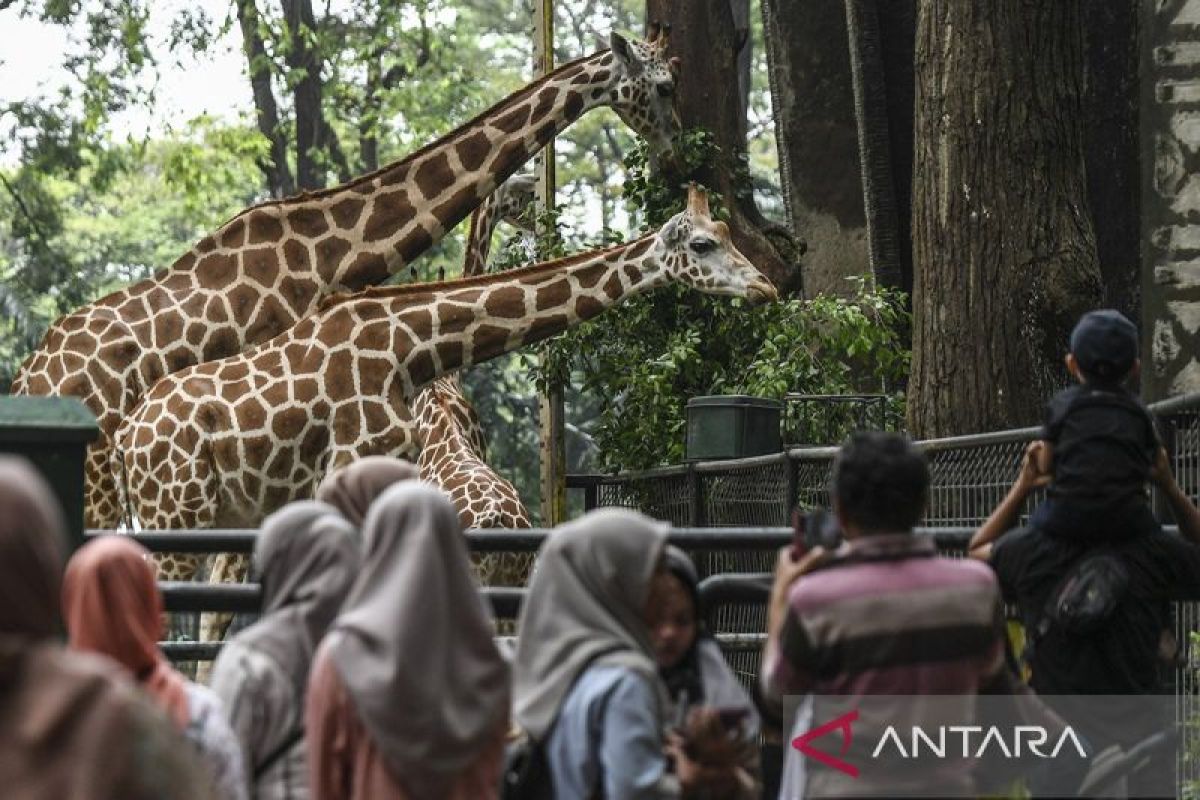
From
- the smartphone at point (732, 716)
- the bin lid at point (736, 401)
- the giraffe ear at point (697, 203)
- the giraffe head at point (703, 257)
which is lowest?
the smartphone at point (732, 716)

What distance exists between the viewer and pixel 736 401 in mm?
15703

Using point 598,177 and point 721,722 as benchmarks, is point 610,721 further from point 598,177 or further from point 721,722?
point 598,177

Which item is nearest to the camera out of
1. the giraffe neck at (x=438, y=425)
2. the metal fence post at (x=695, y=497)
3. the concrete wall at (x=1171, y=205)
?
the concrete wall at (x=1171, y=205)

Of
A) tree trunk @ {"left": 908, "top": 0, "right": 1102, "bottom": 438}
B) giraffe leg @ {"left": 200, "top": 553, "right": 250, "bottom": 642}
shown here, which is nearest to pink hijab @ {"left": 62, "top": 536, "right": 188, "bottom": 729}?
giraffe leg @ {"left": 200, "top": 553, "right": 250, "bottom": 642}

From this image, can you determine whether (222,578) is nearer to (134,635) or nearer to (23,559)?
(134,635)

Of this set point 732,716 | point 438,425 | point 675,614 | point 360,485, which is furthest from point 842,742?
point 438,425

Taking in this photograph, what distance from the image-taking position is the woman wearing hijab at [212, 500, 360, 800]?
5.44 meters

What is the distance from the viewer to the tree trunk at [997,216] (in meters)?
12.0

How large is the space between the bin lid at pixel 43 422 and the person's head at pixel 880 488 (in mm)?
2371

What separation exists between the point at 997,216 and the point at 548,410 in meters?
7.36

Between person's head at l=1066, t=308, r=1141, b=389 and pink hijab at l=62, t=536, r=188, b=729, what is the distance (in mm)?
2624

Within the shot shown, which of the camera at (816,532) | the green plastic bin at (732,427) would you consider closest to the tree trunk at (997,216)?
the green plastic bin at (732,427)

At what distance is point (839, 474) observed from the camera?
17.9 feet

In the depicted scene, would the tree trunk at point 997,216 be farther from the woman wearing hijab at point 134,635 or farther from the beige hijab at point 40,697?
the beige hijab at point 40,697
